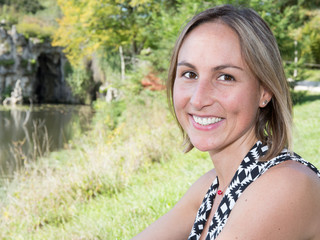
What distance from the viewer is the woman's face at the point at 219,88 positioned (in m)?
1.30

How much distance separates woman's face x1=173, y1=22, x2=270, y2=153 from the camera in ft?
4.27

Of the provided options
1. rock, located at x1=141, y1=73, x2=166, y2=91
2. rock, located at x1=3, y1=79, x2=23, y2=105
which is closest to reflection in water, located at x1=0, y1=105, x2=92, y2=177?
rock, located at x1=3, y1=79, x2=23, y2=105

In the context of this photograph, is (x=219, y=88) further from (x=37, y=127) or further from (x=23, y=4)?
(x=23, y=4)

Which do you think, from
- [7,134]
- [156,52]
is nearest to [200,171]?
[156,52]

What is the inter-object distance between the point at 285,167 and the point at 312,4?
64.1 feet

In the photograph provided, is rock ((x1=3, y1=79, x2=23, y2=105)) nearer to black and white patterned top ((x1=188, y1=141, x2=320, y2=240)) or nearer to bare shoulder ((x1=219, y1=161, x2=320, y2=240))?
black and white patterned top ((x1=188, y1=141, x2=320, y2=240))

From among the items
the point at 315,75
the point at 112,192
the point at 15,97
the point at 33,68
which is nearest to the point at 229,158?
the point at 112,192

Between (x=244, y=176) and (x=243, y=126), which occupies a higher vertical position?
(x=243, y=126)

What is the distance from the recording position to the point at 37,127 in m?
18.3

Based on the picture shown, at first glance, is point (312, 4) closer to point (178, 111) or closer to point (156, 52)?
point (156, 52)

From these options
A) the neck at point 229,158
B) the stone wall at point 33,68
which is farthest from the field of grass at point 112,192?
the stone wall at point 33,68

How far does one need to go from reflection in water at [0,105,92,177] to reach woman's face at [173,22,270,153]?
11026 millimetres

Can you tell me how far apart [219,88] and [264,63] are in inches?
6.8

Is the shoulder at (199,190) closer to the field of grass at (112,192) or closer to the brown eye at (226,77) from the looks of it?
the brown eye at (226,77)
